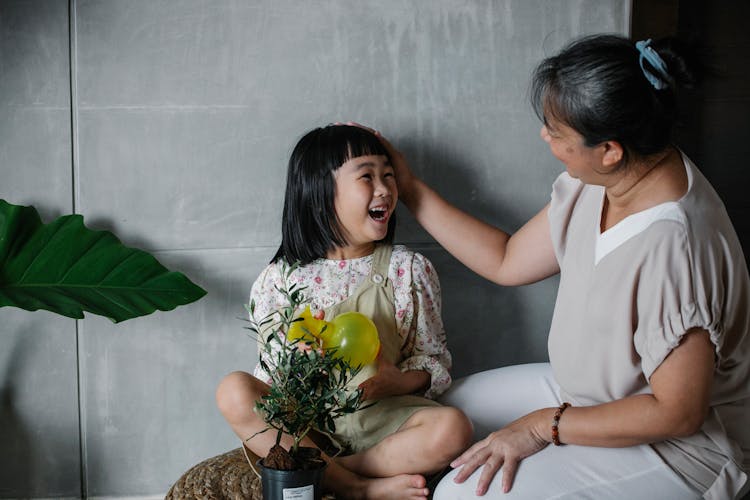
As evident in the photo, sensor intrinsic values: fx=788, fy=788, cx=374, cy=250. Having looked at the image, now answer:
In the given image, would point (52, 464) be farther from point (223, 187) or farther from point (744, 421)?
point (744, 421)

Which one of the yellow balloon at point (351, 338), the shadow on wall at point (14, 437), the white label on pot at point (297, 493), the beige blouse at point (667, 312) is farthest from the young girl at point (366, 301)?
the shadow on wall at point (14, 437)

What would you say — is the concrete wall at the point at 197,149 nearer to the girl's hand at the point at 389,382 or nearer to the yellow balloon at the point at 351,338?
the girl's hand at the point at 389,382

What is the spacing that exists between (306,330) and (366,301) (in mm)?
304

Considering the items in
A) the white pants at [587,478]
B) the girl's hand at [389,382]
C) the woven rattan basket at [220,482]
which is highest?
the girl's hand at [389,382]

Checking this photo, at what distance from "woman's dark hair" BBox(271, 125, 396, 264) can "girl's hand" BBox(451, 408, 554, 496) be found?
65cm

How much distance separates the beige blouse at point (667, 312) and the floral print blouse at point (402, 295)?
1.28 ft

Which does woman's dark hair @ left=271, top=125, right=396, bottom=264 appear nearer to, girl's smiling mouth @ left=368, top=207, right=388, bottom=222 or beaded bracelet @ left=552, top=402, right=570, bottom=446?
girl's smiling mouth @ left=368, top=207, right=388, bottom=222

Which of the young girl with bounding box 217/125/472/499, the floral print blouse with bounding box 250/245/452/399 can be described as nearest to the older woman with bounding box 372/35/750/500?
the young girl with bounding box 217/125/472/499

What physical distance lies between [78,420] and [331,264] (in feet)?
2.76

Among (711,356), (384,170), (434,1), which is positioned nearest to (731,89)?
(434,1)

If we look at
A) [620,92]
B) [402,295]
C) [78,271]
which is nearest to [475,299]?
[402,295]

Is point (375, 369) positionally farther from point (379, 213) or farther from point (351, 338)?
point (379, 213)

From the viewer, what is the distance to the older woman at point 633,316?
4.62 ft

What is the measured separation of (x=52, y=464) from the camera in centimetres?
217
